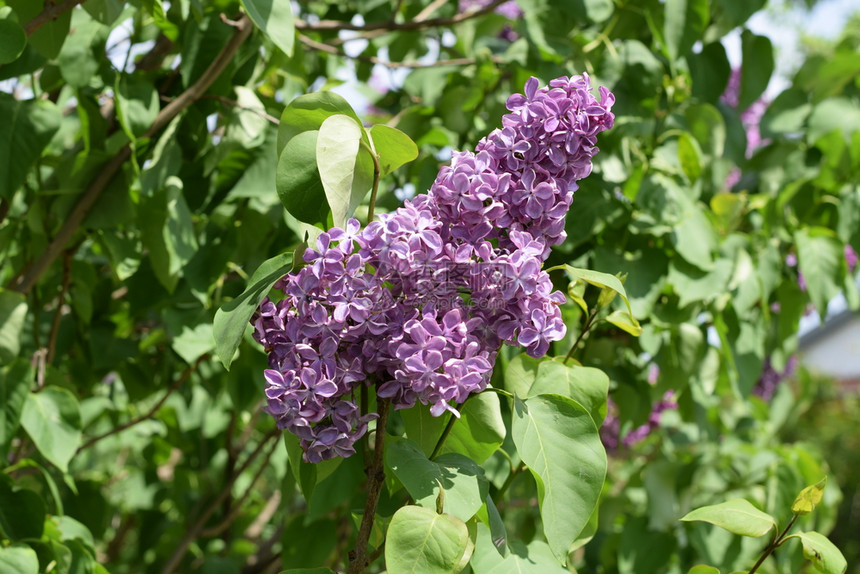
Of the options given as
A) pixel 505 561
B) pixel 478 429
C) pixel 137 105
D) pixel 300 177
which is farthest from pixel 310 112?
pixel 137 105

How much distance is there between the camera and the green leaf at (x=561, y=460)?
2.11 ft

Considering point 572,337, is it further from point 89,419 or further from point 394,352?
point 89,419

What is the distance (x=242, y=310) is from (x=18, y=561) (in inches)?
21.8

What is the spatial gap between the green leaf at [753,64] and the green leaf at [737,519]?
0.98 metres

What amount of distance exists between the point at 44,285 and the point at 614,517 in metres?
1.30

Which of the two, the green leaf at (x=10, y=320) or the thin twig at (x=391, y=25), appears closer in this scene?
the green leaf at (x=10, y=320)

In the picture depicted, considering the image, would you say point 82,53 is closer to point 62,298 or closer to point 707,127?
point 62,298

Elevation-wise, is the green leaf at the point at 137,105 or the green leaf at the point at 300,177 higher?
the green leaf at the point at 300,177

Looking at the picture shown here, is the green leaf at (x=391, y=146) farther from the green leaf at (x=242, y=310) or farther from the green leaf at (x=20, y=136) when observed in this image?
the green leaf at (x=20, y=136)

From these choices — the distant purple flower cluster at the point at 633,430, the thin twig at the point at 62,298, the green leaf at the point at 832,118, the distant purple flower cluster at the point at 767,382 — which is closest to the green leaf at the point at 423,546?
the thin twig at the point at 62,298

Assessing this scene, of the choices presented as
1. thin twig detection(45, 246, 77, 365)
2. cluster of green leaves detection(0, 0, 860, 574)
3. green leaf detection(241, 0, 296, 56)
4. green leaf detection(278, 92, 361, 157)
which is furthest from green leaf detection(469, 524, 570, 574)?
thin twig detection(45, 246, 77, 365)

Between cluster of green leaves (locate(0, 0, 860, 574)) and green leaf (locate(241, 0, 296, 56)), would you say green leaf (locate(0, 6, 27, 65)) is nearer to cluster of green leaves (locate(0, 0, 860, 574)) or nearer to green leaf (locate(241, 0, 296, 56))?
cluster of green leaves (locate(0, 0, 860, 574))

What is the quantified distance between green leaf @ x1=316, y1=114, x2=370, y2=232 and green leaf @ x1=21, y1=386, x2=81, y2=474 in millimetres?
682

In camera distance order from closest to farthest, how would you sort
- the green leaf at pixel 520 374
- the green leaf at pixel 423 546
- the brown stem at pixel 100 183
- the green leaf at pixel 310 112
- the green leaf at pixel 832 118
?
the green leaf at pixel 423 546 < the green leaf at pixel 310 112 < the green leaf at pixel 520 374 < the brown stem at pixel 100 183 < the green leaf at pixel 832 118
